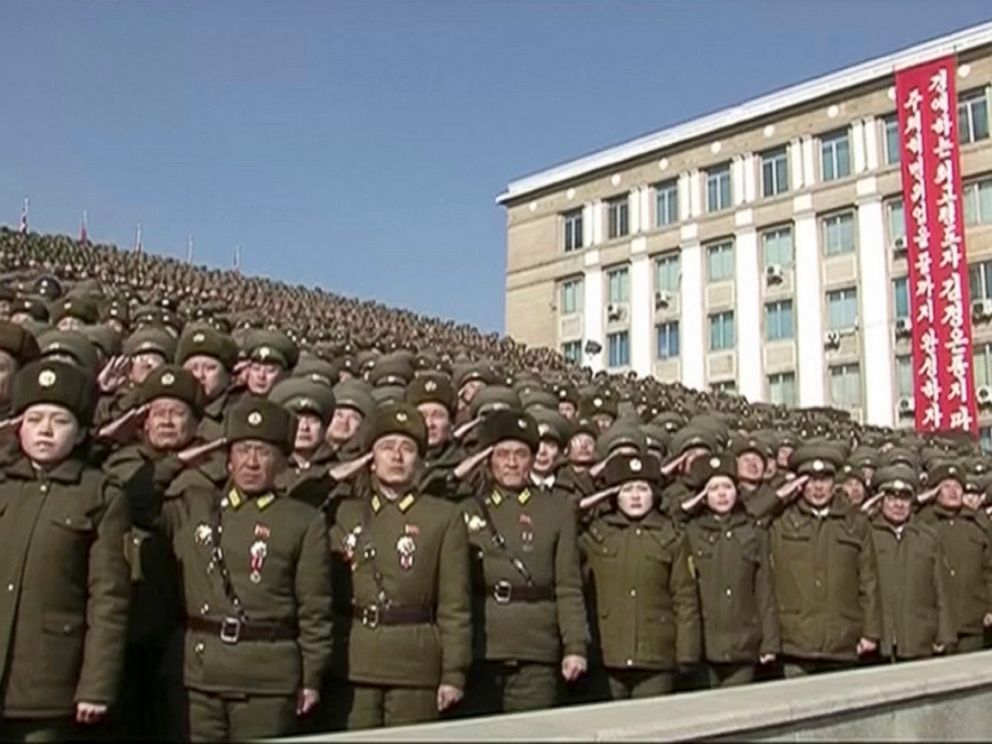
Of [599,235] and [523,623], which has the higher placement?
[599,235]

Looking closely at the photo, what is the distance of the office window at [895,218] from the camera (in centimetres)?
3034

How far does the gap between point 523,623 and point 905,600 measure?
3292mm

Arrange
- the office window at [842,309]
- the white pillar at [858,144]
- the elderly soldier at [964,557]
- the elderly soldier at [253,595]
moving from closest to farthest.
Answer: the elderly soldier at [253,595] → the elderly soldier at [964,557] → the white pillar at [858,144] → the office window at [842,309]

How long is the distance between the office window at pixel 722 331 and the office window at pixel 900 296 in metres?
5.07

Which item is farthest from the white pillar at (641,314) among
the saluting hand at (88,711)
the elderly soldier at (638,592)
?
the saluting hand at (88,711)

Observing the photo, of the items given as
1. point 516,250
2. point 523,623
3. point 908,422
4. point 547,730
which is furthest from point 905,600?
point 516,250

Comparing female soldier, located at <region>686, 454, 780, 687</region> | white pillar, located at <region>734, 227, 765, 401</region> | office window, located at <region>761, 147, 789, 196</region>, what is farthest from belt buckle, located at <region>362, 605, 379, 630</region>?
office window, located at <region>761, 147, 789, 196</region>

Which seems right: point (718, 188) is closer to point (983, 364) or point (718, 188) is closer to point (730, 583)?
point (983, 364)

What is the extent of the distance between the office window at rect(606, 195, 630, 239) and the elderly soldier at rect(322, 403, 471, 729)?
33230 mm

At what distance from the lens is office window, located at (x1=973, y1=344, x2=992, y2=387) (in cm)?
2834

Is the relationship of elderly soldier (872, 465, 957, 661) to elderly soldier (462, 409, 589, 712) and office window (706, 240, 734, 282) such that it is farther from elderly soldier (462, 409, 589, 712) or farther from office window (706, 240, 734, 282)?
office window (706, 240, 734, 282)

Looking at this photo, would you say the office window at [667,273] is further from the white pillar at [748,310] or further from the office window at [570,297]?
the office window at [570,297]

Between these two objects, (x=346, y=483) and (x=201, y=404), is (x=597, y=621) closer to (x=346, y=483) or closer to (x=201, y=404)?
(x=346, y=483)

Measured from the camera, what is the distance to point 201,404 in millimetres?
4746
